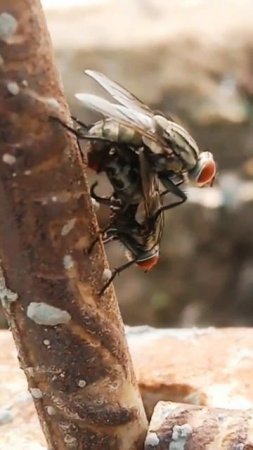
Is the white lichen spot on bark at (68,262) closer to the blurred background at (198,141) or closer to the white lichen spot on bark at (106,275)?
the white lichen spot on bark at (106,275)

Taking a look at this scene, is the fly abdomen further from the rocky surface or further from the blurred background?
the blurred background

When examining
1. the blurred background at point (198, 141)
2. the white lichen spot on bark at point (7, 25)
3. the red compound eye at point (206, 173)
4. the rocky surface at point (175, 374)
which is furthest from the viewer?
the blurred background at point (198, 141)

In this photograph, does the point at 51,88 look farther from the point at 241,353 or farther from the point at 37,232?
the point at 241,353

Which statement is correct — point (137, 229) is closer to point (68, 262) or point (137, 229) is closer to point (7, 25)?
point (68, 262)

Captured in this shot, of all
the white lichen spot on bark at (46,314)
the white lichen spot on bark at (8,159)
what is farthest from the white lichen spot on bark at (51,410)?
the white lichen spot on bark at (8,159)

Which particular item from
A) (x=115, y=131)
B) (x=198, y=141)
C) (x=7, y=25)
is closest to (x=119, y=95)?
(x=115, y=131)

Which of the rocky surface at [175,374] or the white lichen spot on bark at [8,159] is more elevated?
the white lichen spot on bark at [8,159]
